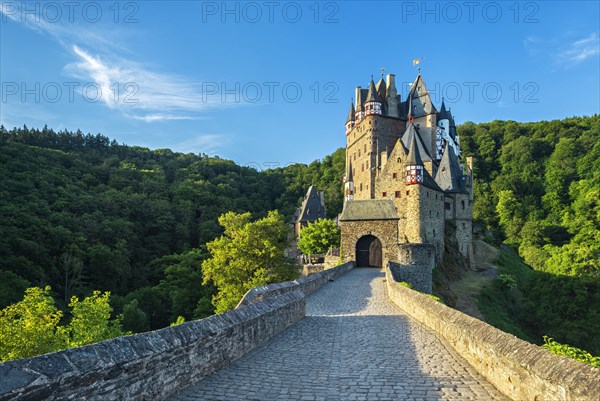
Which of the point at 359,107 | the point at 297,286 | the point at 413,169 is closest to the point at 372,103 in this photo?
the point at 359,107

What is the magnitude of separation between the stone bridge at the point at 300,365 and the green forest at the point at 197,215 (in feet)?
91.6

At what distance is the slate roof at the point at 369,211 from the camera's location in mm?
30575

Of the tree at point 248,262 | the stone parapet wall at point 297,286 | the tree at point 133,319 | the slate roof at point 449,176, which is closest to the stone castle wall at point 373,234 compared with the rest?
the stone parapet wall at point 297,286

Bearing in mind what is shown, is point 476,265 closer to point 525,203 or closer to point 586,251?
point 586,251

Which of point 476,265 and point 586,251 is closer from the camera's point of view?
point 586,251

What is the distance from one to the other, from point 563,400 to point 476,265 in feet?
151

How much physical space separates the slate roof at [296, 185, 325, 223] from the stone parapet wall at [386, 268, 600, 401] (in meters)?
54.6

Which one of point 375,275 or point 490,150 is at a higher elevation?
point 490,150

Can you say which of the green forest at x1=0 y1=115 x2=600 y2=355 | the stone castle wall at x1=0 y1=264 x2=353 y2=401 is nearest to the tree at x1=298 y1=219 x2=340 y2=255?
the green forest at x1=0 y1=115 x2=600 y2=355

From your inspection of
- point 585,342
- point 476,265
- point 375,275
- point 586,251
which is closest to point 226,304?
point 375,275

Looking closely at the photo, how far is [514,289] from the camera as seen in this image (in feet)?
137

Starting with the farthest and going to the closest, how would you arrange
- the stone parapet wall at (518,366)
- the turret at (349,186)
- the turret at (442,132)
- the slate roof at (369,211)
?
the turret at (349,186), the turret at (442,132), the slate roof at (369,211), the stone parapet wall at (518,366)

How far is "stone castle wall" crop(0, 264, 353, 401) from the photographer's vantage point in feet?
11.0

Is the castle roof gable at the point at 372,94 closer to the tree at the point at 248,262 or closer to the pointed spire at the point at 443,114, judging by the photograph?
the pointed spire at the point at 443,114
